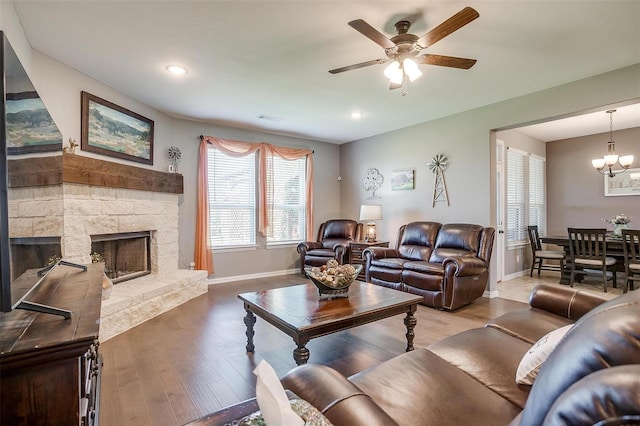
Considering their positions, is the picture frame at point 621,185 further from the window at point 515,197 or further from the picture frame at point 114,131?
the picture frame at point 114,131

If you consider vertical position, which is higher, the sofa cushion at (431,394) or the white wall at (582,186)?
the white wall at (582,186)

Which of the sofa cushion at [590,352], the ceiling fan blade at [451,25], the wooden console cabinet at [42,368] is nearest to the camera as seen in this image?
the sofa cushion at [590,352]

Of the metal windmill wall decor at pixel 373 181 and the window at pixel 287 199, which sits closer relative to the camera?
the window at pixel 287 199

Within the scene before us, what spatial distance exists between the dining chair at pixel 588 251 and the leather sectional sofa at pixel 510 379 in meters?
3.39

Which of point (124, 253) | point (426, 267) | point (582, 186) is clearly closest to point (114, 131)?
point (124, 253)

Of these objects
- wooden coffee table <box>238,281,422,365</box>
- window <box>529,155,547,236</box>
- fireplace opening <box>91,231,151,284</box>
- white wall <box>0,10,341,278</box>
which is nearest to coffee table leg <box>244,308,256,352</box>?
wooden coffee table <box>238,281,422,365</box>

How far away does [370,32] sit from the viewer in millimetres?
2047

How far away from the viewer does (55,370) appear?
3.08 feet

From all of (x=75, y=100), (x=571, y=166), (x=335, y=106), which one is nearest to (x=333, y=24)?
(x=335, y=106)

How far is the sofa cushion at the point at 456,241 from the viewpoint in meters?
4.08

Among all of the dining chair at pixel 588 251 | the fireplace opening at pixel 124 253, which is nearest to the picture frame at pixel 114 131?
the fireplace opening at pixel 124 253

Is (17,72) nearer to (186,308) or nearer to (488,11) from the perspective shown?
(488,11)

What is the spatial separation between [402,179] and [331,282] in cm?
343

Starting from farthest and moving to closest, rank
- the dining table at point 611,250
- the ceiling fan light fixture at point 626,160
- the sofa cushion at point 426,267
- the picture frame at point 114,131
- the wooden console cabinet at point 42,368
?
the ceiling fan light fixture at point 626,160
the dining table at point 611,250
the sofa cushion at point 426,267
the picture frame at point 114,131
the wooden console cabinet at point 42,368
